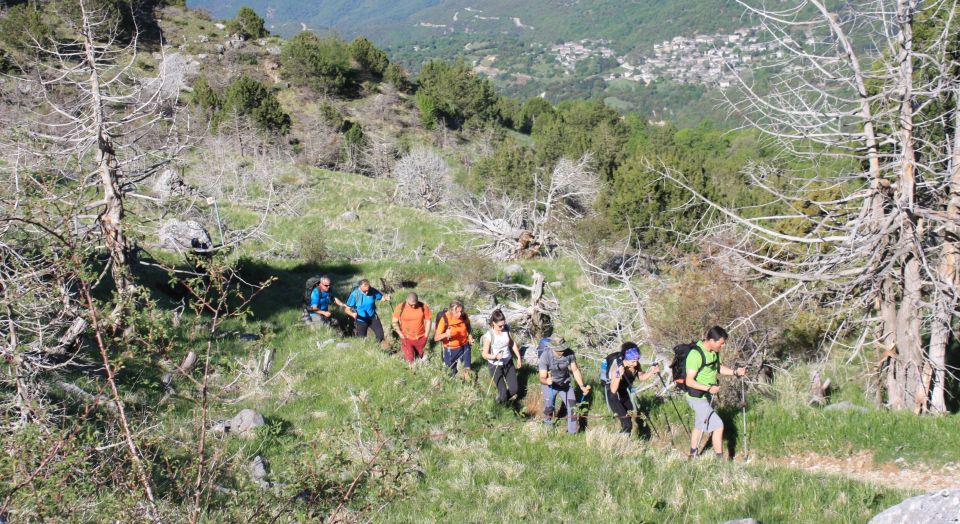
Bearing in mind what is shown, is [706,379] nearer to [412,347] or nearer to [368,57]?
[412,347]

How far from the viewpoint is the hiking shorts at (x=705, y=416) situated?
21.3 feet

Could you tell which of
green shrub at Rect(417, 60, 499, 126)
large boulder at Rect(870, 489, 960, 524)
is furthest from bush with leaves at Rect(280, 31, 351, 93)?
large boulder at Rect(870, 489, 960, 524)

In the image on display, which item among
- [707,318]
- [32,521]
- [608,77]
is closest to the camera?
[32,521]

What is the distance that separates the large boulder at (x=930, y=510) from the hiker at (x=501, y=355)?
4582 mm

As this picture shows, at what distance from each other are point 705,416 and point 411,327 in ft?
14.0

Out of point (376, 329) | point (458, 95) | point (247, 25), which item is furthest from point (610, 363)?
point (247, 25)

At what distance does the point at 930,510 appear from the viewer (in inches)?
146

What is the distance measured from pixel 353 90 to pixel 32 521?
53.3 m

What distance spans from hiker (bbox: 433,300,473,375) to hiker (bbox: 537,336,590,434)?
1.60 metres

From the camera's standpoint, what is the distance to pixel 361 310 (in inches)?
409

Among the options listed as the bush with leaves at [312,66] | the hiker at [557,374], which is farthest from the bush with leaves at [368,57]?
the hiker at [557,374]

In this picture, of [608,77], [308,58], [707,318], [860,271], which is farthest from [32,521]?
[608,77]

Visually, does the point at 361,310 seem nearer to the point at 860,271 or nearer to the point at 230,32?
the point at 860,271

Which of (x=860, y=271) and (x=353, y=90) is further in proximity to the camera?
(x=353, y=90)
